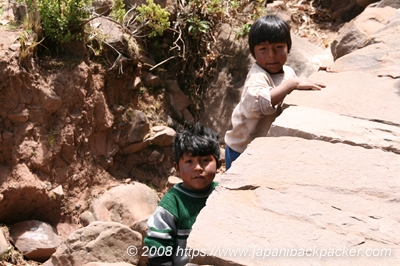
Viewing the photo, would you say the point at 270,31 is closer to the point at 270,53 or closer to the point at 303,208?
the point at 270,53

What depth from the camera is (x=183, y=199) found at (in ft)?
8.61

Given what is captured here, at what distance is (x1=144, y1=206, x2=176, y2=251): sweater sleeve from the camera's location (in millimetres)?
2484

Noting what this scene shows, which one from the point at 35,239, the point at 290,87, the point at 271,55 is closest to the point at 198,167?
the point at 290,87

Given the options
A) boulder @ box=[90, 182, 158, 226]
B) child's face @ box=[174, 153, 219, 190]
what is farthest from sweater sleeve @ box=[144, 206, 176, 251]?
boulder @ box=[90, 182, 158, 226]

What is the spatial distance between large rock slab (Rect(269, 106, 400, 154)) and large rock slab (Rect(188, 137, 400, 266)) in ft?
0.15

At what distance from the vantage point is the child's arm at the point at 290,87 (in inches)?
112

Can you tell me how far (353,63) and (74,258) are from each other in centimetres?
222

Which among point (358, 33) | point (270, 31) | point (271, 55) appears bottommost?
point (358, 33)

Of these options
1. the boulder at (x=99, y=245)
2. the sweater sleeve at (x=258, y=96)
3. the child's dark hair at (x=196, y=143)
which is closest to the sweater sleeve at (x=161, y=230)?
the child's dark hair at (x=196, y=143)

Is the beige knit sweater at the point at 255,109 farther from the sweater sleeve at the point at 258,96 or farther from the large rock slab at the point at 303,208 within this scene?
the large rock slab at the point at 303,208

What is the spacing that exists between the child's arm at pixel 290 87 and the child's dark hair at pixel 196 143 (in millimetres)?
355

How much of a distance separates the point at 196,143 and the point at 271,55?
0.67 m

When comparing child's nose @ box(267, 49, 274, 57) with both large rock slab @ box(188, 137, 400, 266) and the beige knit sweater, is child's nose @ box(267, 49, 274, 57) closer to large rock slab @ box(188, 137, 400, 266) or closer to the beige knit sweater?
the beige knit sweater

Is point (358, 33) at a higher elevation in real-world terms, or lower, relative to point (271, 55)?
lower
